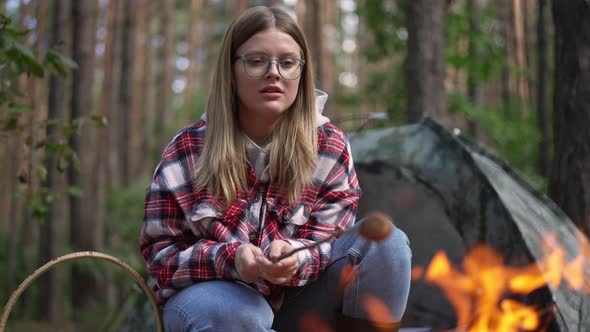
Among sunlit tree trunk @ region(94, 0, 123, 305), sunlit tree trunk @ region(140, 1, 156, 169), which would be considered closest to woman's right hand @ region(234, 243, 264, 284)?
sunlit tree trunk @ region(94, 0, 123, 305)

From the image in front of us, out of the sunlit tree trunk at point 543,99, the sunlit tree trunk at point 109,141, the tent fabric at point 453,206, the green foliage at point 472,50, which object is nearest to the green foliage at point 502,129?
the sunlit tree trunk at point 543,99

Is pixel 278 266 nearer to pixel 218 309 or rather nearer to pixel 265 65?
pixel 218 309

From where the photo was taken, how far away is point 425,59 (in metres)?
4.61

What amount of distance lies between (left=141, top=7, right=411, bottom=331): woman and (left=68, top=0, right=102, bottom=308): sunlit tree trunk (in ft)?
12.5

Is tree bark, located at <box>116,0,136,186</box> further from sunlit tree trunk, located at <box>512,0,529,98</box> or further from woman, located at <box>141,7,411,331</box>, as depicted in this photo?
woman, located at <box>141,7,411,331</box>

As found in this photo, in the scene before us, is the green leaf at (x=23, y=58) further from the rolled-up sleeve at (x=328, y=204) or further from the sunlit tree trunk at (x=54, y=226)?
the sunlit tree trunk at (x=54, y=226)

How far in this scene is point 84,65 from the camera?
225 inches

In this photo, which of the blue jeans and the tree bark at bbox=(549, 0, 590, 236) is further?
the tree bark at bbox=(549, 0, 590, 236)

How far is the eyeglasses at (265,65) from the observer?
178 centimetres

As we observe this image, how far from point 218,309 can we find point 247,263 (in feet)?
0.44

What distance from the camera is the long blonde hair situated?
175 centimetres

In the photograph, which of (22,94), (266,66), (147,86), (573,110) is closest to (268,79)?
(266,66)

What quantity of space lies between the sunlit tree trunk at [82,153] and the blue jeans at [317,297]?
13.2 ft

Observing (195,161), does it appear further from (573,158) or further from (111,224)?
(111,224)
